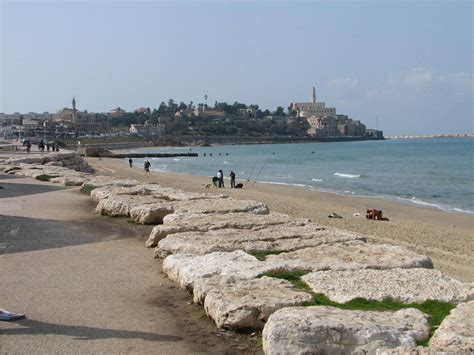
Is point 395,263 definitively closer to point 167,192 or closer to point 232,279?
point 232,279

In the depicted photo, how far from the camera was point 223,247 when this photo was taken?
8750 millimetres

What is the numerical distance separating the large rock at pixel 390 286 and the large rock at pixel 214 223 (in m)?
3.63

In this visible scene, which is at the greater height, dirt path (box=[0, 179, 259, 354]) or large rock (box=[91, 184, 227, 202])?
large rock (box=[91, 184, 227, 202])

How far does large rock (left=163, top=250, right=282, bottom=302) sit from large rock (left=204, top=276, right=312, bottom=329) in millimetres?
392

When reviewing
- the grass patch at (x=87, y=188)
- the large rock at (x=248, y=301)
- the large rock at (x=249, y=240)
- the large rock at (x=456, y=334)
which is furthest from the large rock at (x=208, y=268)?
the grass patch at (x=87, y=188)

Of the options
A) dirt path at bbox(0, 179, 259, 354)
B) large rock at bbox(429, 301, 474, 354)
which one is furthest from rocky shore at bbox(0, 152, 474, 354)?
dirt path at bbox(0, 179, 259, 354)

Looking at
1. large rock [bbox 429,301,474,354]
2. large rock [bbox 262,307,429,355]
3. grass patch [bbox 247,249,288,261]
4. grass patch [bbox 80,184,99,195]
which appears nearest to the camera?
large rock [bbox 429,301,474,354]

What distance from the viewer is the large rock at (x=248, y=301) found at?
583cm

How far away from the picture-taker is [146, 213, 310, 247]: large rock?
10.4 m

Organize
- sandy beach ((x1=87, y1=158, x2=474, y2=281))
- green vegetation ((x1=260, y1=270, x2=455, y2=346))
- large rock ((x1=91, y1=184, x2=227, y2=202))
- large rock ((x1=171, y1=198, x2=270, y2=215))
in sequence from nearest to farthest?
green vegetation ((x1=260, y1=270, x2=455, y2=346))
large rock ((x1=171, y1=198, x2=270, y2=215))
sandy beach ((x1=87, y1=158, x2=474, y2=281))
large rock ((x1=91, y1=184, x2=227, y2=202))

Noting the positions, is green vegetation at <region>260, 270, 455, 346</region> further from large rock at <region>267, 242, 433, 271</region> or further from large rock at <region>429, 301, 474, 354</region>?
large rock at <region>267, 242, 433, 271</region>

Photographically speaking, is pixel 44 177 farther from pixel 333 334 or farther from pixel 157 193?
pixel 333 334

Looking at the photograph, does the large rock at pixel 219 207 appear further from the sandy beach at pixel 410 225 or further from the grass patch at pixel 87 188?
the grass patch at pixel 87 188

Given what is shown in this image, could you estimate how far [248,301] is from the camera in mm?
5910
